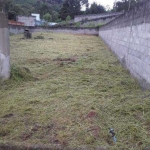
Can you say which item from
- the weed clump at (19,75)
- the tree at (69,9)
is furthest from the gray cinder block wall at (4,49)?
the tree at (69,9)

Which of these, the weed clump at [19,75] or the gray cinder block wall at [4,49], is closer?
the gray cinder block wall at [4,49]

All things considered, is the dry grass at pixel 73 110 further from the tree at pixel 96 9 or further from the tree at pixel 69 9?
the tree at pixel 69 9

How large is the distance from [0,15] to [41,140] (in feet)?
7.32

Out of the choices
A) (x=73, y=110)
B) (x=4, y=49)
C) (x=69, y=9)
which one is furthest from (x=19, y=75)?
(x=69, y=9)

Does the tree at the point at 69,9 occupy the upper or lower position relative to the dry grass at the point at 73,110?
upper

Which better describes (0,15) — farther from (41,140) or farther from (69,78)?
(41,140)

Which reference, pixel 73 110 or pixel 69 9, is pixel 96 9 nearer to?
pixel 69 9

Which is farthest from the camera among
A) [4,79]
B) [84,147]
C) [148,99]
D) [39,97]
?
[4,79]

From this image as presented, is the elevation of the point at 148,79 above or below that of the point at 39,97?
above

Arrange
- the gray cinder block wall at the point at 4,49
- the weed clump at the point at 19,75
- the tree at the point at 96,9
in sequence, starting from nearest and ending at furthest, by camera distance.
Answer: the gray cinder block wall at the point at 4,49 < the weed clump at the point at 19,75 < the tree at the point at 96,9

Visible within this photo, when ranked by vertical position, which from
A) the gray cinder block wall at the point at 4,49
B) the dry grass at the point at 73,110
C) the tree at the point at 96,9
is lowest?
the dry grass at the point at 73,110

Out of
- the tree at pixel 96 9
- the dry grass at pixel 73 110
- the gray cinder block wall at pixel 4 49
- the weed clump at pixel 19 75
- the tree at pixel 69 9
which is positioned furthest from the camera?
the tree at pixel 69 9

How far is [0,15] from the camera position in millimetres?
2824

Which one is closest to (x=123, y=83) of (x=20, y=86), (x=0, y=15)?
(x=20, y=86)
